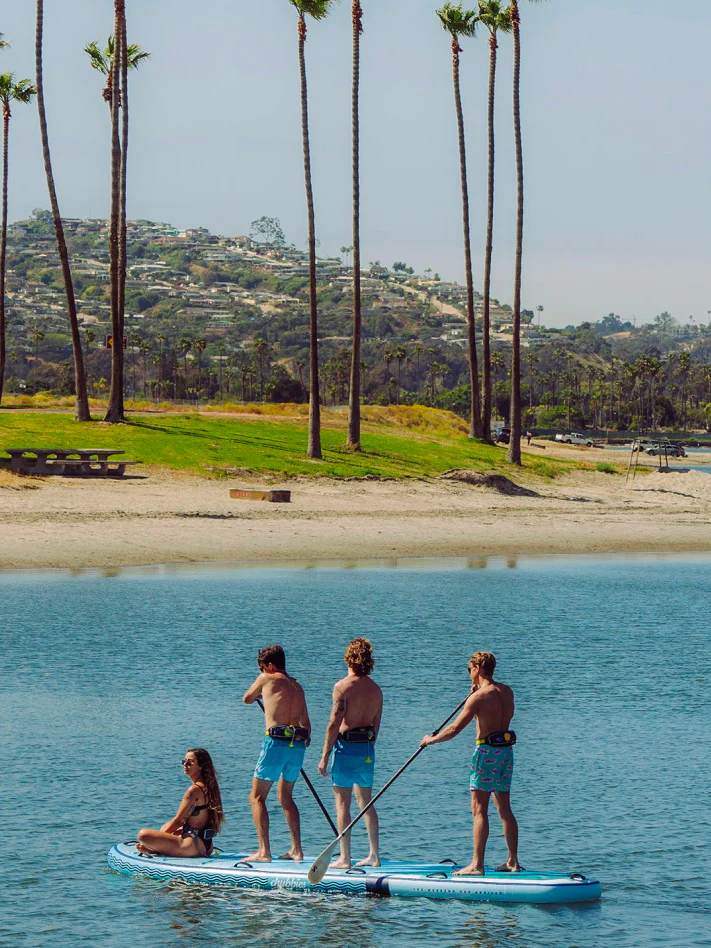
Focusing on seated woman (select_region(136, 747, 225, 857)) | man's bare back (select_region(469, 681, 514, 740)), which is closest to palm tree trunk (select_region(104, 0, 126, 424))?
seated woman (select_region(136, 747, 225, 857))

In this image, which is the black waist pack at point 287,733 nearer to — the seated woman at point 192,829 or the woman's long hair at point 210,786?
the woman's long hair at point 210,786

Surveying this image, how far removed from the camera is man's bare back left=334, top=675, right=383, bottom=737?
11.0 m

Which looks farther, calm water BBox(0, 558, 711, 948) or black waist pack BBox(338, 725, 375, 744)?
calm water BBox(0, 558, 711, 948)

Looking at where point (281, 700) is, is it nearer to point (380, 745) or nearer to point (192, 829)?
point (192, 829)

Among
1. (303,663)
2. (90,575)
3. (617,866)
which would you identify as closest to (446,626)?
(303,663)

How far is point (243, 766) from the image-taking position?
15.6m

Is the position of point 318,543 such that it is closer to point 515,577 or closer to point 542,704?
point 515,577

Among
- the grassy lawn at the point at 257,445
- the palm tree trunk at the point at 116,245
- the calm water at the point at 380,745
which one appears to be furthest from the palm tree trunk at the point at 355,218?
the calm water at the point at 380,745

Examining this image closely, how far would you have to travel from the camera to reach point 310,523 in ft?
126

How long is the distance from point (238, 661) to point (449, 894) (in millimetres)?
10592

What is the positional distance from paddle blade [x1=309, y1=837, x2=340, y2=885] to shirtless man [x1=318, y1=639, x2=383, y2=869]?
0.73ft

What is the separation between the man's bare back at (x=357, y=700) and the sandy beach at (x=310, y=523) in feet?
69.3

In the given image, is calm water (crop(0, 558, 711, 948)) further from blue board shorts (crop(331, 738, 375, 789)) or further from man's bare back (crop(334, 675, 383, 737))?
man's bare back (crop(334, 675, 383, 737))

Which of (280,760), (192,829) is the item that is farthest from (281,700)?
(192,829)
